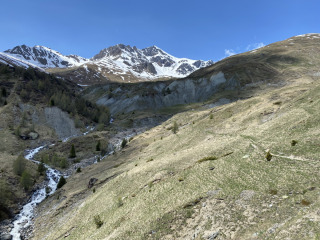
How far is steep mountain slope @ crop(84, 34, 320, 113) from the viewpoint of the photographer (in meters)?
124

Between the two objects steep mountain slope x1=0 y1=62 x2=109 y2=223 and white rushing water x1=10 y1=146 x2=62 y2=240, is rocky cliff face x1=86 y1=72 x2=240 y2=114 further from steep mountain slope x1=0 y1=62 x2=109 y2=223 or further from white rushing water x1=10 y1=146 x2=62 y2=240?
white rushing water x1=10 y1=146 x2=62 y2=240

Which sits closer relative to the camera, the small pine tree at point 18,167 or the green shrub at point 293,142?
the green shrub at point 293,142

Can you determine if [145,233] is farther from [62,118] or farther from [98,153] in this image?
[62,118]

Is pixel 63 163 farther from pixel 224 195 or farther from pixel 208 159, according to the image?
pixel 224 195

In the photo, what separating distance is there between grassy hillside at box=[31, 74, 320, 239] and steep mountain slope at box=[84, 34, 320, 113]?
3880 inches

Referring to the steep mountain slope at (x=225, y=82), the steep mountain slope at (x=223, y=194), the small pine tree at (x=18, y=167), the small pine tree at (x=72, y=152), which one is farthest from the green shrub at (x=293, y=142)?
the steep mountain slope at (x=225, y=82)

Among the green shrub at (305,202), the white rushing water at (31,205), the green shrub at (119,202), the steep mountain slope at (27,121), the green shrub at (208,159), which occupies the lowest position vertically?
the white rushing water at (31,205)

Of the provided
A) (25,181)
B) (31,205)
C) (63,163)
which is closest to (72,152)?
(63,163)

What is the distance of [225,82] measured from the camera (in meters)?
132

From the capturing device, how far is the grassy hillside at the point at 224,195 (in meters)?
14.0

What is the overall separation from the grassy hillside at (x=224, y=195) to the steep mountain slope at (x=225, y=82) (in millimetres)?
98546

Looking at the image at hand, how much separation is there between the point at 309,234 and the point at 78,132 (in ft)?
314

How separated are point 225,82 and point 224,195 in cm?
12333

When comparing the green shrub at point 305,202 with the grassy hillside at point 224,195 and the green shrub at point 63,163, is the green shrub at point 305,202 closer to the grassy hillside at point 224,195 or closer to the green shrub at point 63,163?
the grassy hillside at point 224,195
